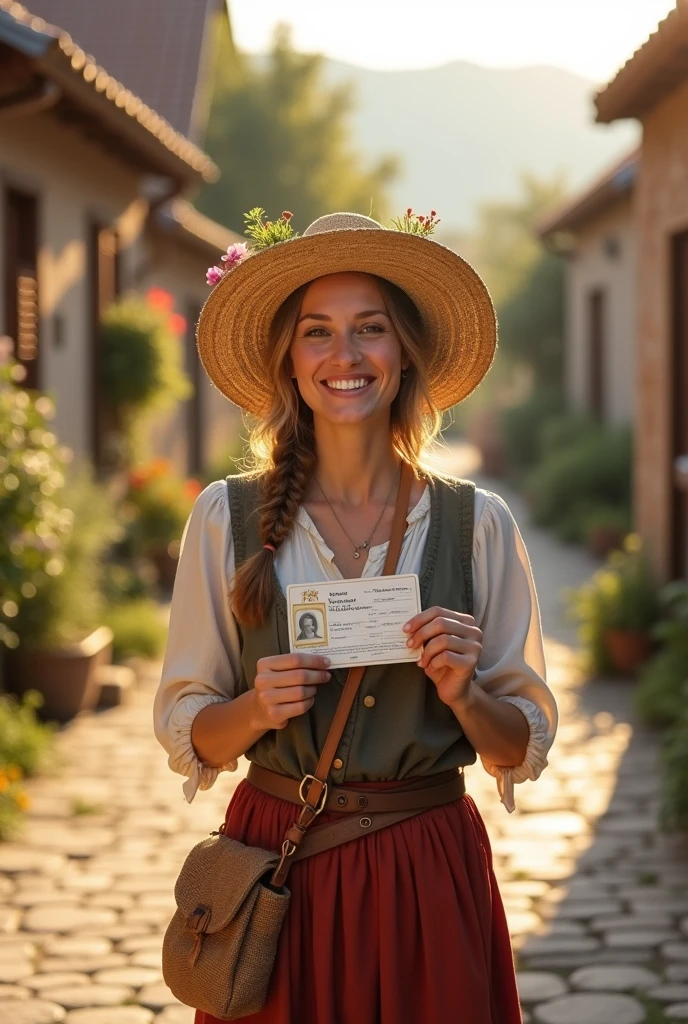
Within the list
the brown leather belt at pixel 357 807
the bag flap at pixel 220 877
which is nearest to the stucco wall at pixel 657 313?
the brown leather belt at pixel 357 807

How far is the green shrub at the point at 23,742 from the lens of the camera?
6609 millimetres

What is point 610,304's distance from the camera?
59.2 ft

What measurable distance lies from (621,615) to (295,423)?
6.80 metres

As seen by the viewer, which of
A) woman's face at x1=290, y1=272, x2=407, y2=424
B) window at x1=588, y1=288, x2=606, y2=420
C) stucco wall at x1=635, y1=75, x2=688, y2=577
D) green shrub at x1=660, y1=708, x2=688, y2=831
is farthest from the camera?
window at x1=588, y1=288, x2=606, y2=420

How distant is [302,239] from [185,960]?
1.26 metres

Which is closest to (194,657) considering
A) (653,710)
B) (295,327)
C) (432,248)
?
(295,327)

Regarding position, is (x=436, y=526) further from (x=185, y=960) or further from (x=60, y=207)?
(x=60, y=207)

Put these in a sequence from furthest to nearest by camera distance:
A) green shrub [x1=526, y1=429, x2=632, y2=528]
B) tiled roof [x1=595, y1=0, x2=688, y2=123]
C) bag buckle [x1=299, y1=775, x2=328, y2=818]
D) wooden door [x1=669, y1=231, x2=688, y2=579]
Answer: green shrub [x1=526, y1=429, x2=632, y2=528], wooden door [x1=669, y1=231, x2=688, y2=579], tiled roof [x1=595, y1=0, x2=688, y2=123], bag buckle [x1=299, y1=775, x2=328, y2=818]

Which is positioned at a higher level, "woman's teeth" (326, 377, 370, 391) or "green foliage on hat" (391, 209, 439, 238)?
"green foliage on hat" (391, 209, 439, 238)

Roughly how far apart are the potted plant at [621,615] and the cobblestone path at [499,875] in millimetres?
1280

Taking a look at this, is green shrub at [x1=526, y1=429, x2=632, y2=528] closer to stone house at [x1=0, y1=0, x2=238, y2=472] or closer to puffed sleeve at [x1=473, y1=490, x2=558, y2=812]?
stone house at [x1=0, y1=0, x2=238, y2=472]

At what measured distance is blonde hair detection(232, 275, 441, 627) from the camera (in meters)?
2.59

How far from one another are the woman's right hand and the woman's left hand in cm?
16

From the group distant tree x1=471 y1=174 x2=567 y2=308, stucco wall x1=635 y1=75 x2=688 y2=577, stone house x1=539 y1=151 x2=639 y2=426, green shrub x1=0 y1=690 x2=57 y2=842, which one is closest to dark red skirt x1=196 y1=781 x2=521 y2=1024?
green shrub x1=0 y1=690 x2=57 y2=842
